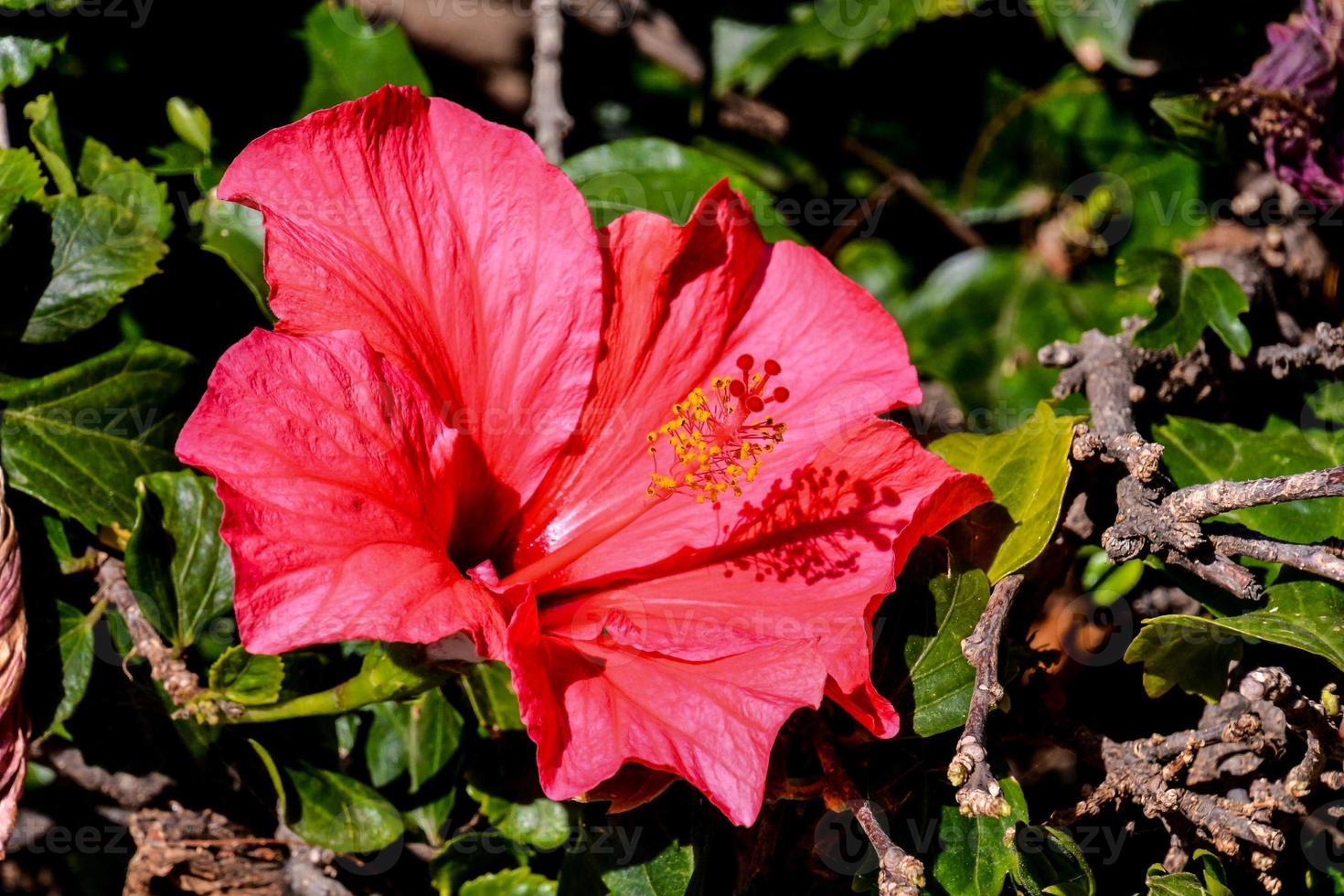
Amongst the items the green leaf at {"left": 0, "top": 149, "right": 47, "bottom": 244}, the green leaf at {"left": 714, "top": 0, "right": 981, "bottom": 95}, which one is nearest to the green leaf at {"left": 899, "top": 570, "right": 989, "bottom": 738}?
the green leaf at {"left": 714, "top": 0, "right": 981, "bottom": 95}

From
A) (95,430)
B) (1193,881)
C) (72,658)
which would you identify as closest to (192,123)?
(95,430)

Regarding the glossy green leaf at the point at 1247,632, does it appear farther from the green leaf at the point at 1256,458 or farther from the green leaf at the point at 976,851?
the green leaf at the point at 976,851

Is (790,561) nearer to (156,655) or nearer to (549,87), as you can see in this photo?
(156,655)

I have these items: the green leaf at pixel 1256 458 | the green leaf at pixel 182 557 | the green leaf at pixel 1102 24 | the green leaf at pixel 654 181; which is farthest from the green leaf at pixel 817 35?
the green leaf at pixel 182 557

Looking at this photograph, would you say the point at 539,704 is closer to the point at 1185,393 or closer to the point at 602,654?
the point at 602,654

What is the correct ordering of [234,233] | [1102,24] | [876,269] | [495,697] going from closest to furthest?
[495,697], [234,233], [1102,24], [876,269]

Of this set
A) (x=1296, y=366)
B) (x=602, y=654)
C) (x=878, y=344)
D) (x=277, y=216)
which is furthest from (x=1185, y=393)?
(x=277, y=216)

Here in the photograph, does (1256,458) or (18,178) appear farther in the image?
(1256,458)
